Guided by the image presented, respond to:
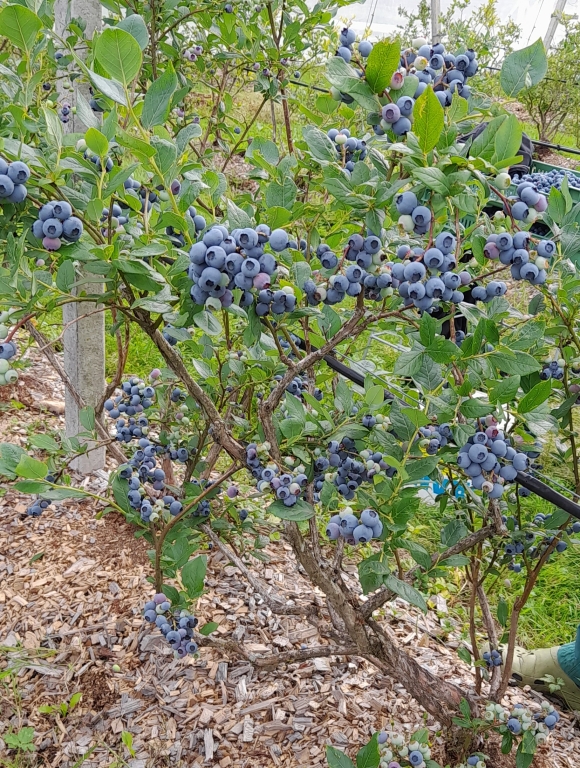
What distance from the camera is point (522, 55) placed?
3.12 ft

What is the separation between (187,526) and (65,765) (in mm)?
700

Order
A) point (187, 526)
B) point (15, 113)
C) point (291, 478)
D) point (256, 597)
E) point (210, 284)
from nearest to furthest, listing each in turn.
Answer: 1. point (210, 284)
2. point (15, 113)
3. point (291, 478)
4. point (187, 526)
5. point (256, 597)

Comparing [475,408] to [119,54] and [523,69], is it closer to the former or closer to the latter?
[523,69]

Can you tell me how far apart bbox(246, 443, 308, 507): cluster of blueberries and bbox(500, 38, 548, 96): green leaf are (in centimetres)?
70

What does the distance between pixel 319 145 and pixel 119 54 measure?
315 millimetres

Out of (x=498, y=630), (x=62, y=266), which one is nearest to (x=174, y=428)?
(x=62, y=266)

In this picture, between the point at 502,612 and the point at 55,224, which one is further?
the point at 502,612

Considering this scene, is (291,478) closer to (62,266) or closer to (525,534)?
(62,266)

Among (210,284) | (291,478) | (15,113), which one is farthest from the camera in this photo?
(291,478)

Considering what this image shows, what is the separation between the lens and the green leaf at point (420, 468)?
1103 millimetres

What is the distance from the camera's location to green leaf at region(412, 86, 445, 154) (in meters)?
0.81

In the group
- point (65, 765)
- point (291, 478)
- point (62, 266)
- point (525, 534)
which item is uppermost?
point (62, 266)

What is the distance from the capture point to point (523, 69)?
954 millimetres

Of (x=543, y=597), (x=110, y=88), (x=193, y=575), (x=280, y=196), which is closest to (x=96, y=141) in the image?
(x=110, y=88)
